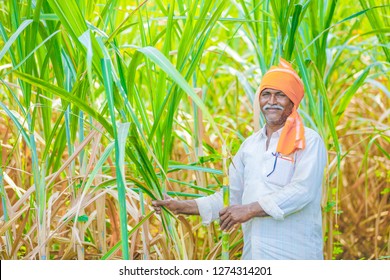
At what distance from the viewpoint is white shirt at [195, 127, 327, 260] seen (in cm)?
170

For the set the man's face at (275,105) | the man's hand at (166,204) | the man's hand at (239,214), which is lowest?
the man's hand at (239,214)

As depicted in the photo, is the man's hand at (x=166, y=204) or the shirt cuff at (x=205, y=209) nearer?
the man's hand at (x=166, y=204)

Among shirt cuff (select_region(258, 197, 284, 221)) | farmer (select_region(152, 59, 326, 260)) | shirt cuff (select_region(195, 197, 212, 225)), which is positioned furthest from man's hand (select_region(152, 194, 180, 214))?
shirt cuff (select_region(258, 197, 284, 221))

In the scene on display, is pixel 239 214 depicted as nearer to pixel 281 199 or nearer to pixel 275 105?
pixel 281 199

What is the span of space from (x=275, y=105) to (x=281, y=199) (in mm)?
218

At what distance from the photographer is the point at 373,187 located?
9.39ft

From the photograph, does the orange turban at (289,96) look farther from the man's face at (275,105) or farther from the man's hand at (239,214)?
the man's hand at (239,214)

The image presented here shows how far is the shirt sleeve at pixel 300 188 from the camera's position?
66.7 inches

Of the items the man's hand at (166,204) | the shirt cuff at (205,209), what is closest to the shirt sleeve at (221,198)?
the shirt cuff at (205,209)

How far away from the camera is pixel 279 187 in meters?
1.74

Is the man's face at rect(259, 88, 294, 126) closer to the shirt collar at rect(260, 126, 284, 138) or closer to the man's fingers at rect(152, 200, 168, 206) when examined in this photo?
the shirt collar at rect(260, 126, 284, 138)

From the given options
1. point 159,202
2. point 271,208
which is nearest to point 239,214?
point 271,208
